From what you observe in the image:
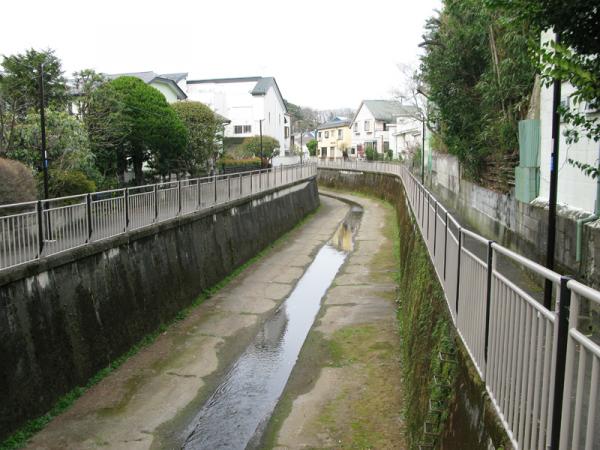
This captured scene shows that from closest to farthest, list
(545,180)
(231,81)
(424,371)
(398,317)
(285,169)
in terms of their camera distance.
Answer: (424,371)
(545,180)
(398,317)
(285,169)
(231,81)

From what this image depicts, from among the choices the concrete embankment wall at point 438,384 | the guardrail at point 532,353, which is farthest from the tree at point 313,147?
the guardrail at point 532,353

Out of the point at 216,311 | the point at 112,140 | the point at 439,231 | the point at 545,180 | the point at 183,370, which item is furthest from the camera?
the point at 112,140

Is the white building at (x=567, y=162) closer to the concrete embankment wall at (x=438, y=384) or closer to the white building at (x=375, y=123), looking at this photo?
the concrete embankment wall at (x=438, y=384)

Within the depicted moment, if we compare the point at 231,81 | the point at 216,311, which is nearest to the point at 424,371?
the point at 216,311

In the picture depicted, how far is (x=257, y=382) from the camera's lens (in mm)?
10828

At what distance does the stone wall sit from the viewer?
746 cm

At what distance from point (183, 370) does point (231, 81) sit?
49195 mm

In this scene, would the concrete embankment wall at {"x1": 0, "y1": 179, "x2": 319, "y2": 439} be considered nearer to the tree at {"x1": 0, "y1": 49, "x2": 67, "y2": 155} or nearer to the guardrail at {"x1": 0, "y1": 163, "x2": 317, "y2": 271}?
the guardrail at {"x1": 0, "y1": 163, "x2": 317, "y2": 271}

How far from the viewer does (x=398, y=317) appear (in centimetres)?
1405

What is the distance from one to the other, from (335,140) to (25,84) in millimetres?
64671

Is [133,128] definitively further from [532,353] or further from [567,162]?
[532,353]

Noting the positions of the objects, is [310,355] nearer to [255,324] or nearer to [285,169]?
[255,324]

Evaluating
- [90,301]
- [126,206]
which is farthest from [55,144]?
[90,301]

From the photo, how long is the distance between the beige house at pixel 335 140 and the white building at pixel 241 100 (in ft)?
68.0
